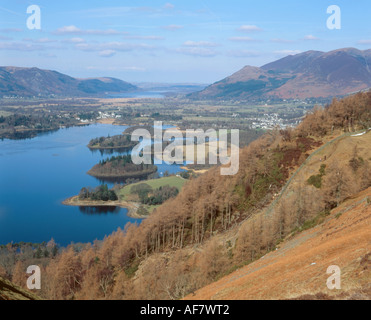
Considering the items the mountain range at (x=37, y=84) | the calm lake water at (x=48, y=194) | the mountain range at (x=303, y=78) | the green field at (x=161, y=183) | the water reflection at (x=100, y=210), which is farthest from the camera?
the mountain range at (x=37, y=84)

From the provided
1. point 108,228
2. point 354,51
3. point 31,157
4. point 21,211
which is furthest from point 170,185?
point 354,51

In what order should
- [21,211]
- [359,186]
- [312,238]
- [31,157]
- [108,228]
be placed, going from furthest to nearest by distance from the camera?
[31,157] < [21,211] < [108,228] < [359,186] < [312,238]

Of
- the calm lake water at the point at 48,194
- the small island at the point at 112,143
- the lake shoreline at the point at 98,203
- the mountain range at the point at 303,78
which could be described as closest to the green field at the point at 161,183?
the lake shoreline at the point at 98,203

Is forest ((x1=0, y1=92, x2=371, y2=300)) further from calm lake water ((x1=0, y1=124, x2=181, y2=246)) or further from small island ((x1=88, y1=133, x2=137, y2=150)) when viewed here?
small island ((x1=88, y1=133, x2=137, y2=150))

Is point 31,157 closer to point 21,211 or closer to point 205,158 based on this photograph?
point 21,211

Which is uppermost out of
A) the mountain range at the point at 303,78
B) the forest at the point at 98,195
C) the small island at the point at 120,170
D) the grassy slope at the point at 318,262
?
the mountain range at the point at 303,78

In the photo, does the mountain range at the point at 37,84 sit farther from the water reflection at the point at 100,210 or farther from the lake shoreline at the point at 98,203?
the water reflection at the point at 100,210
